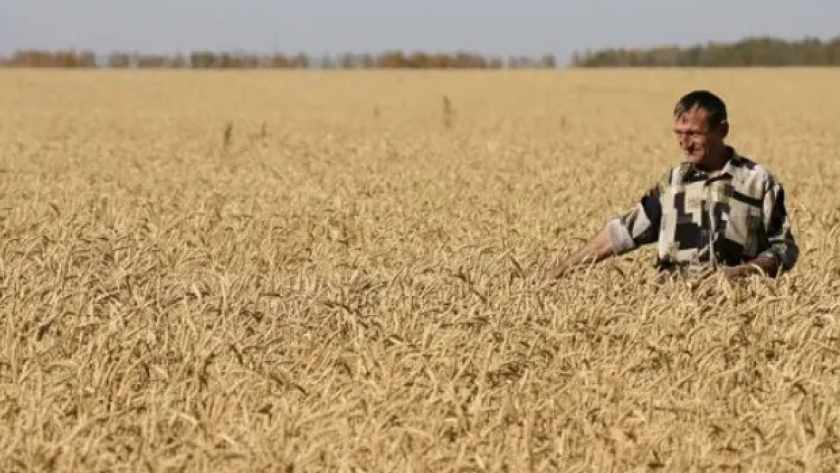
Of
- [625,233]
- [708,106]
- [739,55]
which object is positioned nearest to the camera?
[708,106]

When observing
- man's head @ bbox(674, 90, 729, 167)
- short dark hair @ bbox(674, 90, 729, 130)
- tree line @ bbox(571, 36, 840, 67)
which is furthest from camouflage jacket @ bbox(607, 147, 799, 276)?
tree line @ bbox(571, 36, 840, 67)

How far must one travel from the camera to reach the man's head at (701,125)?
18.5 ft

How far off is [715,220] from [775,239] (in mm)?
243

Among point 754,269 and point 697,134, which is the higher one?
point 697,134

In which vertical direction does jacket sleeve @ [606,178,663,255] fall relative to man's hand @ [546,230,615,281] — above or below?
above

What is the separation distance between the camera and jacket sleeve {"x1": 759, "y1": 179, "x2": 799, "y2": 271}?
5.87m

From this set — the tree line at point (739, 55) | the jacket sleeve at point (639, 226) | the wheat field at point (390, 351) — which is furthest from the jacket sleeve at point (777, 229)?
the tree line at point (739, 55)

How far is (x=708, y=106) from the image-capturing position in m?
5.63

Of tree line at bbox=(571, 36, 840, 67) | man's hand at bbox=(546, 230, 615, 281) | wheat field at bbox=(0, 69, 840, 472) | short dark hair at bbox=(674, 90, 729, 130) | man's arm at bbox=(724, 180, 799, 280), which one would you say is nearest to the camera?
wheat field at bbox=(0, 69, 840, 472)

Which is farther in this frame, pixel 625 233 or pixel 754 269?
pixel 625 233

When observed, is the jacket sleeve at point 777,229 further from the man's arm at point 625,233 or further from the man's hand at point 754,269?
the man's arm at point 625,233

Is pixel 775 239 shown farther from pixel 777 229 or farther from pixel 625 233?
pixel 625 233

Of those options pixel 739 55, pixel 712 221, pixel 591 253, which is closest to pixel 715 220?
pixel 712 221

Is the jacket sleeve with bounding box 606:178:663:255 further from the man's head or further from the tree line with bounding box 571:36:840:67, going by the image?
the tree line with bounding box 571:36:840:67
